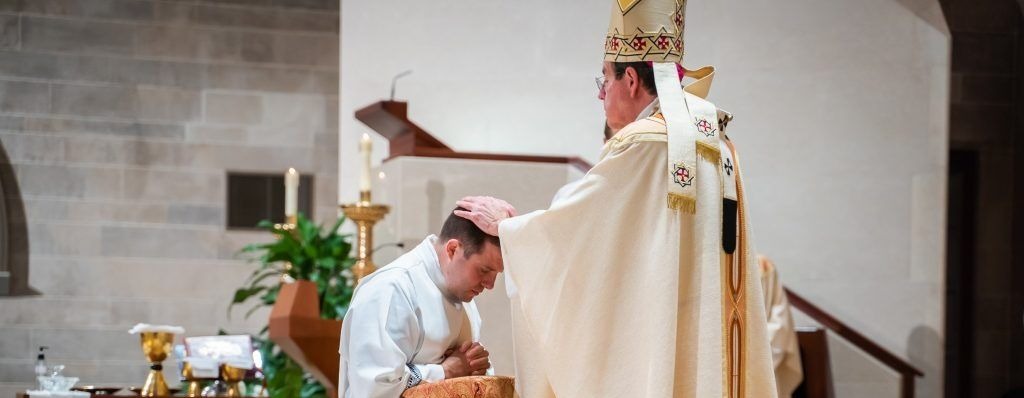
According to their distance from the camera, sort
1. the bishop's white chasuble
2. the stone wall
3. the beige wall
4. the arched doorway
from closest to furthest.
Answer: the bishop's white chasuble
the beige wall
the stone wall
the arched doorway

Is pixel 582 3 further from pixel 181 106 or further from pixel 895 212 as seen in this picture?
pixel 181 106

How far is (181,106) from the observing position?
10.9 metres

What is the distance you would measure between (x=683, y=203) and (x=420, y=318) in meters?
0.70

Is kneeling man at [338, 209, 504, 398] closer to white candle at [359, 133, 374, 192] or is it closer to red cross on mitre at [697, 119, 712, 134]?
red cross on mitre at [697, 119, 712, 134]

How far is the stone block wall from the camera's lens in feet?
34.9

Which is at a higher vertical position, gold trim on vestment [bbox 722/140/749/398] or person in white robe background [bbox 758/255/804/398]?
gold trim on vestment [bbox 722/140/749/398]

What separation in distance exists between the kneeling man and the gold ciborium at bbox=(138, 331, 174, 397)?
2991mm

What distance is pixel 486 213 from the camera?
3146 millimetres

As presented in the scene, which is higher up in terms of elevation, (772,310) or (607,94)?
(607,94)

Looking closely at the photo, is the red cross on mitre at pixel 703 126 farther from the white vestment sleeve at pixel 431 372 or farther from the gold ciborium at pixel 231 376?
the gold ciborium at pixel 231 376

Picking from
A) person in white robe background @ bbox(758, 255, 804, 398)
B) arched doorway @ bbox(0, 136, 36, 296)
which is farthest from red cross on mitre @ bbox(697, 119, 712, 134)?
arched doorway @ bbox(0, 136, 36, 296)

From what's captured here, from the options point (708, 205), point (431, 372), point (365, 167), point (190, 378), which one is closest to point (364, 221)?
point (365, 167)

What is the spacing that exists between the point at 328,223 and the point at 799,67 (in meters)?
4.58

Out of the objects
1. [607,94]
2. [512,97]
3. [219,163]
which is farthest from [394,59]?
[607,94]
